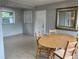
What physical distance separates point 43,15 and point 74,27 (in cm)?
245

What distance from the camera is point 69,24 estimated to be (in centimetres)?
563

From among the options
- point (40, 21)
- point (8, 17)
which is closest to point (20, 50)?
point (40, 21)

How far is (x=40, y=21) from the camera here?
7.41 meters

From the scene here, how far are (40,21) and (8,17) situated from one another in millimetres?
2281

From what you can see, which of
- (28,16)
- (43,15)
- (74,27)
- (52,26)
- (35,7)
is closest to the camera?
(74,27)

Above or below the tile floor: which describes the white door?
above

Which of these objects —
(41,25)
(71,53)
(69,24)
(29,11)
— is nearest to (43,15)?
(41,25)

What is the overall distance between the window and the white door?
69.2 inches

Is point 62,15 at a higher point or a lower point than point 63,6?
lower

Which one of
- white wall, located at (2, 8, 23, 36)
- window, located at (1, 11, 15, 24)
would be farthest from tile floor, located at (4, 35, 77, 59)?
window, located at (1, 11, 15, 24)

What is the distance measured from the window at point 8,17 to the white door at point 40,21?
1.76 meters

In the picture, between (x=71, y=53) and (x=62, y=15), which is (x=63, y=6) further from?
(x=71, y=53)

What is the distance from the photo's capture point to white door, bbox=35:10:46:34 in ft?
23.3

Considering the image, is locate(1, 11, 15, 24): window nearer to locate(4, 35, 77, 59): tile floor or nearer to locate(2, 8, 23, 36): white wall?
locate(2, 8, 23, 36): white wall
